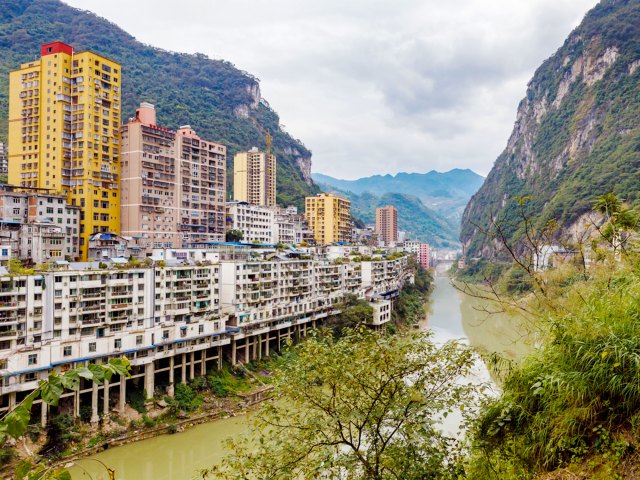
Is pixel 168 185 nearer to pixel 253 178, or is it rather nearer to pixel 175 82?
pixel 253 178

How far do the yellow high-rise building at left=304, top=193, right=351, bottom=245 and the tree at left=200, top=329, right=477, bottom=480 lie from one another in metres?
42.2

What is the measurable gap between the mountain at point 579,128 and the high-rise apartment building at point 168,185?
2420 cm

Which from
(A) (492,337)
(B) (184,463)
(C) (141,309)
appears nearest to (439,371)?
(B) (184,463)

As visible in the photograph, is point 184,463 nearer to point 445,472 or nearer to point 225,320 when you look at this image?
point 225,320

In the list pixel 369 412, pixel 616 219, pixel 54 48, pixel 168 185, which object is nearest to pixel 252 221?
pixel 168 185

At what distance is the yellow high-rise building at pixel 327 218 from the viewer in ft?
153

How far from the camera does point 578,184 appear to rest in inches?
1853

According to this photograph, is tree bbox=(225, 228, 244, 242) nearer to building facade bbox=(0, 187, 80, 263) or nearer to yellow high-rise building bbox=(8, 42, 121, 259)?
yellow high-rise building bbox=(8, 42, 121, 259)

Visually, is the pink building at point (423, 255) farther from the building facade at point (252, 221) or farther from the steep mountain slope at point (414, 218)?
the steep mountain slope at point (414, 218)

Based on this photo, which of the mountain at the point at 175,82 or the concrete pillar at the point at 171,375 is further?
the mountain at the point at 175,82

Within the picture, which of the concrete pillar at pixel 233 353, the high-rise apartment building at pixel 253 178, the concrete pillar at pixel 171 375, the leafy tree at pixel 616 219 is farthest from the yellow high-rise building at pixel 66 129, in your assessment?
the high-rise apartment building at pixel 253 178

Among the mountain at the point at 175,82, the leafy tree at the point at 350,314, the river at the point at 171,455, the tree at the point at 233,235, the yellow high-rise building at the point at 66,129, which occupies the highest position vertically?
the mountain at the point at 175,82

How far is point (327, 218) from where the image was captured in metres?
46.9

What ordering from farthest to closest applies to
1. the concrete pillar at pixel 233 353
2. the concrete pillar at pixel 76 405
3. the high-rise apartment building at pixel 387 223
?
the high-rise apartment building at pixel 387 223, the concrete pillar at pixel 233 353, the concrete pillar at pixel 76 405
